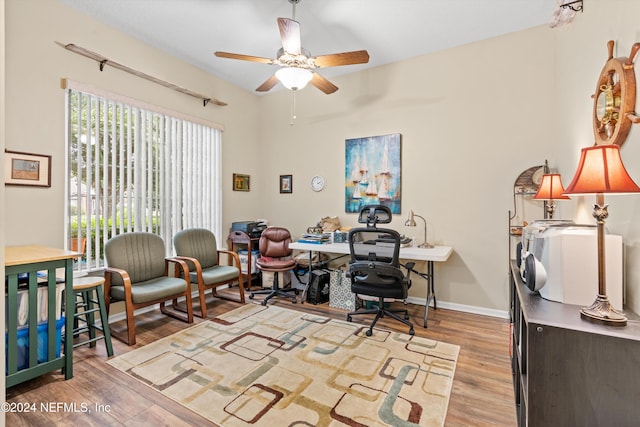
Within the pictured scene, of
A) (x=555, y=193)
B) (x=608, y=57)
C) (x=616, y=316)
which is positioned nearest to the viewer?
(x=616, y=316)

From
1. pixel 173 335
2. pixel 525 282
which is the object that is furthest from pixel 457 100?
pixel 173 335

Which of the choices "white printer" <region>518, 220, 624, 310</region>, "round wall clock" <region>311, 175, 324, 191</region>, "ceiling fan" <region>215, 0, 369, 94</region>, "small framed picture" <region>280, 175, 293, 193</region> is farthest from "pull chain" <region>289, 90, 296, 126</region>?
→ "white printer" <region>518, 220, 624, 310</region>

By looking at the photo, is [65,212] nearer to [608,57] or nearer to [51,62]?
[51,62]

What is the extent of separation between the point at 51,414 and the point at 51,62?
2901mm

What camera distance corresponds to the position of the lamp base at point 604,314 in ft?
3.70

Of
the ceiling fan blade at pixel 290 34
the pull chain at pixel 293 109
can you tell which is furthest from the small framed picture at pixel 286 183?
the ceiling fan blade at pixel 290 34

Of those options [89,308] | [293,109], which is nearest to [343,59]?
[293,109]

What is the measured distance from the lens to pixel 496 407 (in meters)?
1.89

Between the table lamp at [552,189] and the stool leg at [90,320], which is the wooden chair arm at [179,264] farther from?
the table lamp at [552,189]

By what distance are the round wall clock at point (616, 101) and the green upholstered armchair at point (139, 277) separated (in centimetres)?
352

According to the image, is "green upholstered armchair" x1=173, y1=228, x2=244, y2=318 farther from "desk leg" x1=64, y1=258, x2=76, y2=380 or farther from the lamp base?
the lamp base

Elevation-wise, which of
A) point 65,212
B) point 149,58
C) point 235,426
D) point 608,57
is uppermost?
point 149,58

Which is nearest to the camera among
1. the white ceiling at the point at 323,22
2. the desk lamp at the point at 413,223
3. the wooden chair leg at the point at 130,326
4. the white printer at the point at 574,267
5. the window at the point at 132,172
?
the white printer at the point at 574,267

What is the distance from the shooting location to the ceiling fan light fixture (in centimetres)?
269
